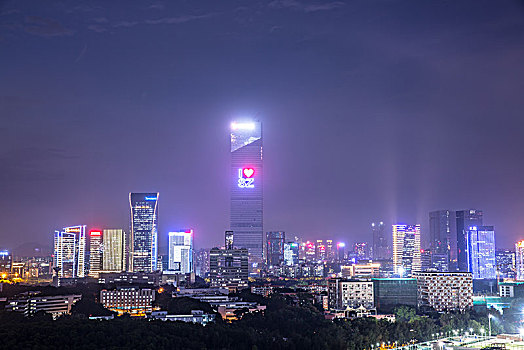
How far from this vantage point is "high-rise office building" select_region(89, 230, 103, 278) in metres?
62.2

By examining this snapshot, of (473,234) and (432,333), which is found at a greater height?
(473,234)

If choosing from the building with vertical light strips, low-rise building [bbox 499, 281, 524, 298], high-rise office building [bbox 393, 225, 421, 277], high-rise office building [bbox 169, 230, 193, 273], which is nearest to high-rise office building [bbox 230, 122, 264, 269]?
high-rise office building [bbox 169, 230, 193, 273]

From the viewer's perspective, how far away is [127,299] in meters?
35.5

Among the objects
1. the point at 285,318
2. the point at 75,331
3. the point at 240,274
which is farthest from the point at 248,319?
the point at 240,274

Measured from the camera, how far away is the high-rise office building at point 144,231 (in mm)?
61719

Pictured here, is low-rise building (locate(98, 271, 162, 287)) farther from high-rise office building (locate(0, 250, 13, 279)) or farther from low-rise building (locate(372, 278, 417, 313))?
low-rise building (locate(372, 278, 417, 313))

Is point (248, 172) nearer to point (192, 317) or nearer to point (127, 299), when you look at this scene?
point (127, 299)

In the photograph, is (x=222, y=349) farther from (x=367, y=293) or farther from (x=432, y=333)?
(x=367, y=293)

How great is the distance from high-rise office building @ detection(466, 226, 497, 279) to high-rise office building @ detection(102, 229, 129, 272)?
104ft

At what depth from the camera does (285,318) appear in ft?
84.6

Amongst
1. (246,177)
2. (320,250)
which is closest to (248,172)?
(246,177)

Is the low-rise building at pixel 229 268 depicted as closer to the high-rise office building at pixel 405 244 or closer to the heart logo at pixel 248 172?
the heart logo at pixel 248 172

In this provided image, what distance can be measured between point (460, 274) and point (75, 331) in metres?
20.4

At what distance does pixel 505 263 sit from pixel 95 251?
3771 centimetres
